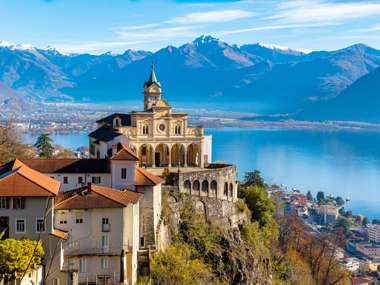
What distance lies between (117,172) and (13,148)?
13182mm

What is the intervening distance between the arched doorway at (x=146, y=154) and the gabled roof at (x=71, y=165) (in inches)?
296

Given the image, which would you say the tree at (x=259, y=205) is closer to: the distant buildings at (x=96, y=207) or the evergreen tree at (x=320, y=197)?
the distant buildings at (x=96, y=207)

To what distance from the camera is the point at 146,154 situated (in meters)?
33.1

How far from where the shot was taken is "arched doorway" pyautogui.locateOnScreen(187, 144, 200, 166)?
111 feet

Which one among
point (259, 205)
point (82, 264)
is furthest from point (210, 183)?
point (82, 264)

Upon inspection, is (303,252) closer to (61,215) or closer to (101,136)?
(101,136)

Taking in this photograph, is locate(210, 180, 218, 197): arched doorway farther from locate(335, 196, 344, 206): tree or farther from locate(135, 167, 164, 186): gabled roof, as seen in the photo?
locate(335, 196, 344, 206): tree

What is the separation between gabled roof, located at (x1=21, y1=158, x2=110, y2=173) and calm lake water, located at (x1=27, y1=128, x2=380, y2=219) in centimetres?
5429

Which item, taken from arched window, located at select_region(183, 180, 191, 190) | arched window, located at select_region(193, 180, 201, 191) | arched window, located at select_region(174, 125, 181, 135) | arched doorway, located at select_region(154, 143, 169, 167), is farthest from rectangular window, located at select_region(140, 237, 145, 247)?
arched window, located at select_region(174, 125, 181, 135)

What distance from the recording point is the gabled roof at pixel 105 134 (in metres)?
30.9

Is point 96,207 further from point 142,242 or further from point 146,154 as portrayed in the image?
point 146,154

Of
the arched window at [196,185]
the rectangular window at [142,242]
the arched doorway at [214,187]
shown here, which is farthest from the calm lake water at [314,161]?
the rectangular window at [142,242]

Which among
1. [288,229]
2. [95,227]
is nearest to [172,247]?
[95,227]

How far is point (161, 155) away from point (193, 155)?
64.0 inches
